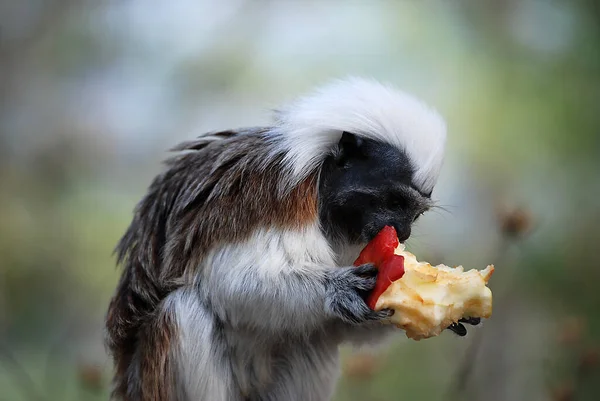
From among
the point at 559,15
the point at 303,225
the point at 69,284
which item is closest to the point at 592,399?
the point at 559,15

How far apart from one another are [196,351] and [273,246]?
0.52 metres

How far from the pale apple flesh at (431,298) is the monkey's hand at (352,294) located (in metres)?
0.06

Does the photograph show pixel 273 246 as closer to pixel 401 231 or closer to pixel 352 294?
pixel 352 294

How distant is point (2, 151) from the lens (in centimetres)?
562

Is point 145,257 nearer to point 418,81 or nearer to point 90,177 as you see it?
point 90,177

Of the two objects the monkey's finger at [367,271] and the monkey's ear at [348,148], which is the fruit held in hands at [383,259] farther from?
the monkey's ear at [348,148]

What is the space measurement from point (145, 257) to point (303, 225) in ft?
2.47

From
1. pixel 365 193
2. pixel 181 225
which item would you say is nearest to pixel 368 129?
pixel 365 193

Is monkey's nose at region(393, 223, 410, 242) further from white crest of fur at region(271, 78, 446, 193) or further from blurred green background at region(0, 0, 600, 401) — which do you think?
blurred green background at region(0, 0, 600, 401)

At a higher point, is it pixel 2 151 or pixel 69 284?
pixel 2 151

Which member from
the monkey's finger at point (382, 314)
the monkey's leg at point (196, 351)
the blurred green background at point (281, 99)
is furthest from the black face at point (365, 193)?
the blurred green background at point (281, 99)

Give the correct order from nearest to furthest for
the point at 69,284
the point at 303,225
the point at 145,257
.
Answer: the point at 303,225
the point at 145,257
the point at 69,284

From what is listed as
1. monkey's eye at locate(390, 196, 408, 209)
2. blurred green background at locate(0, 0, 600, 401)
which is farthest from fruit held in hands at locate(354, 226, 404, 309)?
blurred green background at locate(0, 0, 600, 401)

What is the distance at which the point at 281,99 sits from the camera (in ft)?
17.5
